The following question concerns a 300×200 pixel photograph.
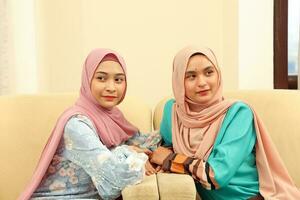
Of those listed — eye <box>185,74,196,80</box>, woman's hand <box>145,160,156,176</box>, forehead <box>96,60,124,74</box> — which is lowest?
woman's hand <box>145,160,156,176</box>

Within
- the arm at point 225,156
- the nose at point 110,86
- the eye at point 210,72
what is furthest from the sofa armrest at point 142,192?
the eye at point 210,72

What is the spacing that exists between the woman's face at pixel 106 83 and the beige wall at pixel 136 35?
89 centimetres

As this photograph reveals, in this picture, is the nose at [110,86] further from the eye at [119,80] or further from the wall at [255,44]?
the wall at [255,44]

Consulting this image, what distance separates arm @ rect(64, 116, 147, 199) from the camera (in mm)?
1562

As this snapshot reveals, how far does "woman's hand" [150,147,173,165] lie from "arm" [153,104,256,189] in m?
0.03

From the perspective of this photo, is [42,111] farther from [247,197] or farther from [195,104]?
[247,197]

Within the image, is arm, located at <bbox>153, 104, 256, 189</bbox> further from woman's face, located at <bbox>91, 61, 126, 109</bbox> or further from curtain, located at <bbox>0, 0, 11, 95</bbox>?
curtain, located at <bbox>0, 0, 11, 95</bbox>

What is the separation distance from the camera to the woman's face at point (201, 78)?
69.7 inches

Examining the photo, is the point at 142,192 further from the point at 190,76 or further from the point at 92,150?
the point at 190,76

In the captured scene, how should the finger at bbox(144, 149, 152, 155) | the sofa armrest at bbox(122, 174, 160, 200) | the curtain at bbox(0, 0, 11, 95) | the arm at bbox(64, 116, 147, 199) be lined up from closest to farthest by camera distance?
the sofa armrest at bbox(122, 174, 160, 200) < the arm at bbox(64, 116, 147, 199) < the finger at bbox(144, 149, 152, 155) < the curtain at bbox(0, 0, 11, 95)

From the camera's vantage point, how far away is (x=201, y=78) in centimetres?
177

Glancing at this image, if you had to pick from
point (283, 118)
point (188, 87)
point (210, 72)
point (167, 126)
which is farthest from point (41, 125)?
point (283, 118)

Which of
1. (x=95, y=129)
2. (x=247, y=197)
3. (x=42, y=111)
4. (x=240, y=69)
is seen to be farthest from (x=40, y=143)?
(x=240, y=69)

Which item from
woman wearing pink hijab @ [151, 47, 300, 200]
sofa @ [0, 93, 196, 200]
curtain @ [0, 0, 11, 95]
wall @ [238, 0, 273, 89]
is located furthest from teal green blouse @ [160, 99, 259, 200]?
curtain @ [0, 0, 11, 95]
